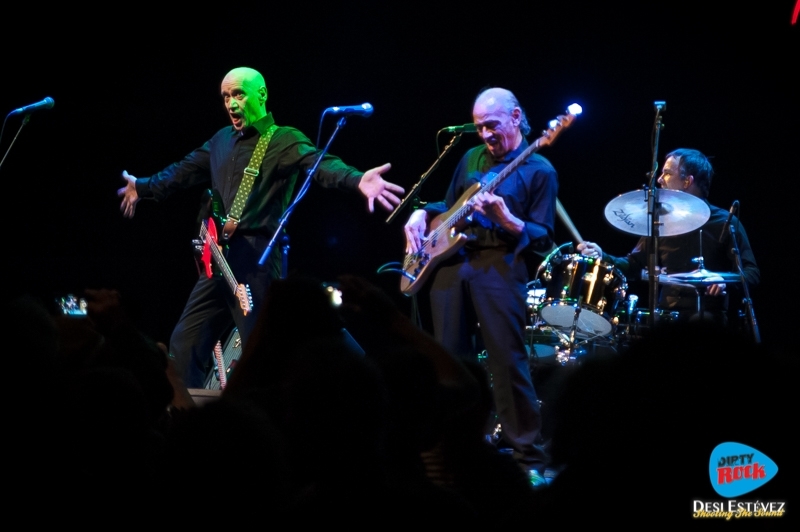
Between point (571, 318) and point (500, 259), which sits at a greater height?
point (500, 259)

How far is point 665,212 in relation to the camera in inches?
240

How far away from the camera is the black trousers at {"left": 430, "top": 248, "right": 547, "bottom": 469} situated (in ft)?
14.5

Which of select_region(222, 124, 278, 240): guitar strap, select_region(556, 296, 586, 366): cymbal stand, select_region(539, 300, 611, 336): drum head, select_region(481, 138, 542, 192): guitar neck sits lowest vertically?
select_region(556, 296, 586, 366): cymbal stand

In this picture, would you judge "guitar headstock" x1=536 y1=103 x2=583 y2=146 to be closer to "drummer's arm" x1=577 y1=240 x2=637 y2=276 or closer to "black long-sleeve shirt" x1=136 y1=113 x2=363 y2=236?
"black long-sleeve shirt" x1=136 y1=113 x2=363 y2=236

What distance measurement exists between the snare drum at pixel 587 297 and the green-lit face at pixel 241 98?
262 cm

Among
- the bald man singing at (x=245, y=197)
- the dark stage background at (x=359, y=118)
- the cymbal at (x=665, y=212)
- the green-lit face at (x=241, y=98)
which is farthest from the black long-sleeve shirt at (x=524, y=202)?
the dark stage background at (x=359, y=118)

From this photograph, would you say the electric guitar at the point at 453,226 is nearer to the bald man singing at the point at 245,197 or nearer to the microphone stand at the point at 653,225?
the bald man singing at the point at 245,197

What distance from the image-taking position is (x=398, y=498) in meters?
1.64

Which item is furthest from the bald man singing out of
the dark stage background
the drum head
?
the dark stage background

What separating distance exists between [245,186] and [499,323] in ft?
6.79

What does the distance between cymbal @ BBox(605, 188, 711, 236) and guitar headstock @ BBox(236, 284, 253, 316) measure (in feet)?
8.71

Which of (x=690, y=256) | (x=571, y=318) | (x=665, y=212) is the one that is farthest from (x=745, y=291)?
(x=571, y=318)

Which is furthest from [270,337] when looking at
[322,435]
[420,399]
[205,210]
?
[205,210]

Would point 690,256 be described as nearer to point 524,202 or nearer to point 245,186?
point 524,202
